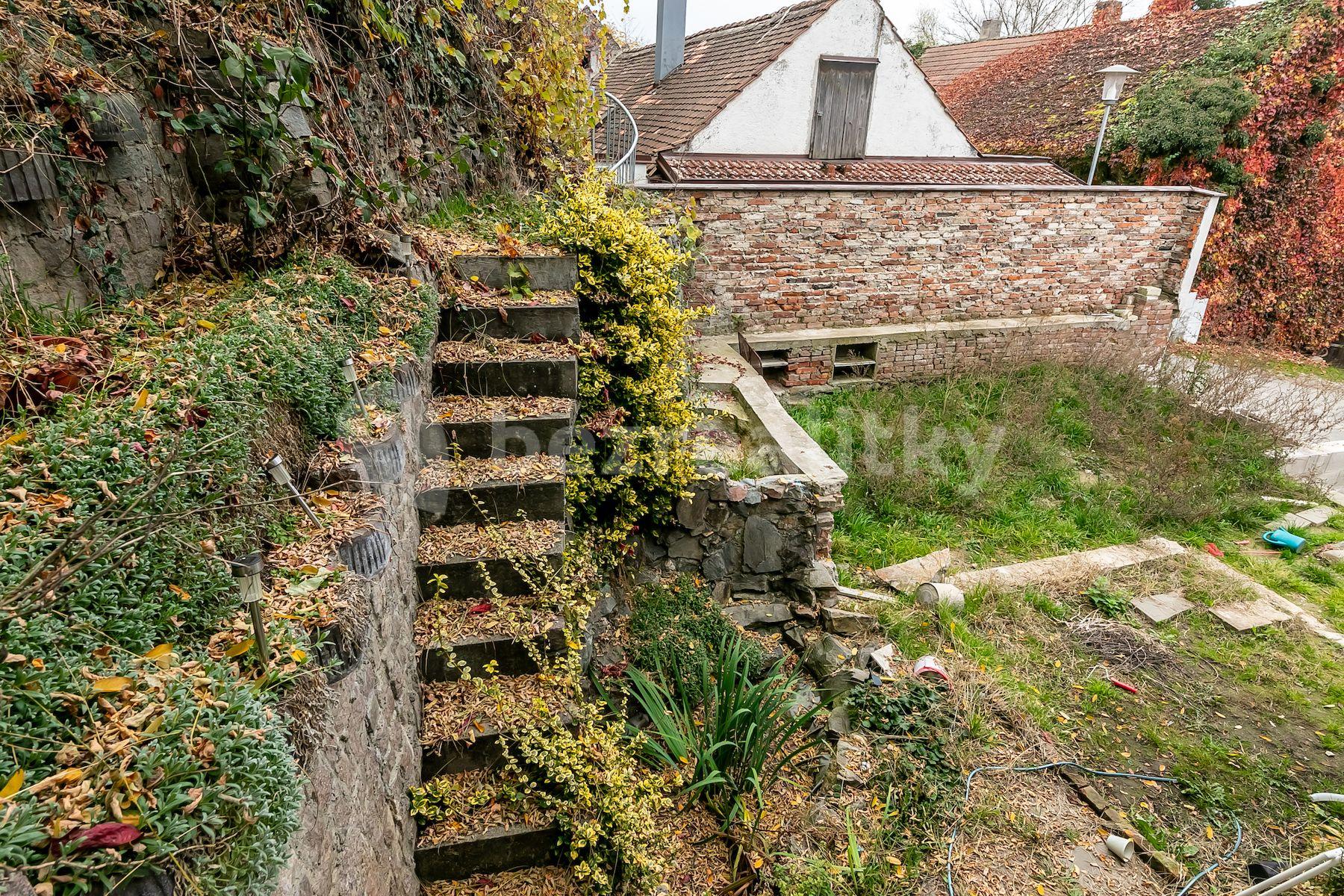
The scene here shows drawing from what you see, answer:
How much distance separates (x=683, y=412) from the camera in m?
4.48

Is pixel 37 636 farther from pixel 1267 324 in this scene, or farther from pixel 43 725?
pixel 1267 324

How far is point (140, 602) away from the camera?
1.39m

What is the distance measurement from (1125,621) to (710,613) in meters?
3.21

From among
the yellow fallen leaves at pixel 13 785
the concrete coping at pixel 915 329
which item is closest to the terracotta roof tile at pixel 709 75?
the concrete coping at pixel 915 329

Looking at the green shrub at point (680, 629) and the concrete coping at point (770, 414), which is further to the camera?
the concrete coping at point (770, 414)

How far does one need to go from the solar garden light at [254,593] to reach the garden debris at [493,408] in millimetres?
1576

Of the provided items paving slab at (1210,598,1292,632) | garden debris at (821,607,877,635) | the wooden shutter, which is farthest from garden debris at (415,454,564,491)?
the wooden shutter

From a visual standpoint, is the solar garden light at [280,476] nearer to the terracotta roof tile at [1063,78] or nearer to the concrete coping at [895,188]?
the concrete coping at [895,188]

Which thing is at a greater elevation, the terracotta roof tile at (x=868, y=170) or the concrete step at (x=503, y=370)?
the terracotta roof tile at (x=868, y=170)

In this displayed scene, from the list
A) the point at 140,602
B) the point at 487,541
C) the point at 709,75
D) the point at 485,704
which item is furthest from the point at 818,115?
the point at 140,602

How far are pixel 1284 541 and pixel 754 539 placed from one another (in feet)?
16.4

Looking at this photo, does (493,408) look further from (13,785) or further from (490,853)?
(13,785)

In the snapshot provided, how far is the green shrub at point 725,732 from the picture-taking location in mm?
3201

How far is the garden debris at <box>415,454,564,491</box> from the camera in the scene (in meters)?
3.04
